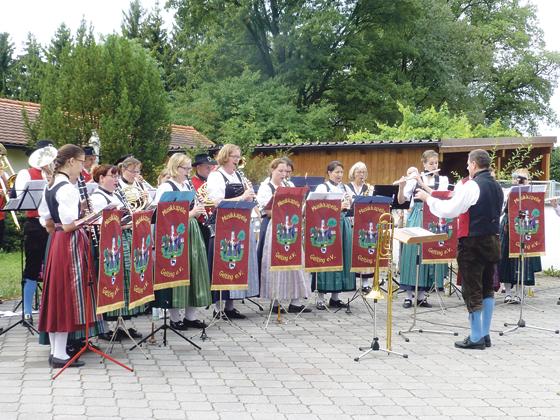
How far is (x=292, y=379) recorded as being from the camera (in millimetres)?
6121

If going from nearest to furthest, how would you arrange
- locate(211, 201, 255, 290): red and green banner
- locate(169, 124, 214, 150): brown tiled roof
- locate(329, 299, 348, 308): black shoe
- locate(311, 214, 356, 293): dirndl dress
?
locate(211, 201, 255, 290): red and green banner
locate(311, 214, 356, 293): dirndl dress
locate(329, 299, 348, 308): black shoe
locate(169, 124, 214, 150): brown tiled roof

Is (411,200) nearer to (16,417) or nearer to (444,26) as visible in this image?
(16,417)

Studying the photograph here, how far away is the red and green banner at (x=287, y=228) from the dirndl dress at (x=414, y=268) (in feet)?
6.07

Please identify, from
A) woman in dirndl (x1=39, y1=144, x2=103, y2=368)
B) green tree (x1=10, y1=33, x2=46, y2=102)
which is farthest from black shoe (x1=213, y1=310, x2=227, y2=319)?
green tree (x1=10, y1=33, x2=46, y2=102)

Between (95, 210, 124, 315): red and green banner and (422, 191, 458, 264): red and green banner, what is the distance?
14.8 feet

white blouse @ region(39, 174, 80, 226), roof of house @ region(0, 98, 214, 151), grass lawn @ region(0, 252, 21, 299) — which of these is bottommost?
grass lawn @ region(0, 252, 21, 299)

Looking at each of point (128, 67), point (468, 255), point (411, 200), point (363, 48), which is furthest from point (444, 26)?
point (468, 255)

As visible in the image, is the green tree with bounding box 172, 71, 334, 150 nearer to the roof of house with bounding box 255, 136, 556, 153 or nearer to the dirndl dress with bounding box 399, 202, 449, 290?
the roof of house with bounding box 255, 136, 556, 153

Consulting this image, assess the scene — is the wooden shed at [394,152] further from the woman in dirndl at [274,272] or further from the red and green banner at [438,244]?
the woman in dirndl at [274,272]

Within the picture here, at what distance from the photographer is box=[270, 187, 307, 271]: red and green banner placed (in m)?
8.42

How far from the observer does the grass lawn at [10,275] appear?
406 inches

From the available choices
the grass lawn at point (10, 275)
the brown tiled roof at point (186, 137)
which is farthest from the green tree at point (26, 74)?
the grass lawn at point (10, 275)

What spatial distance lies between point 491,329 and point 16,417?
551 centimetres

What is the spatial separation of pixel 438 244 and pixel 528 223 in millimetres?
1284
